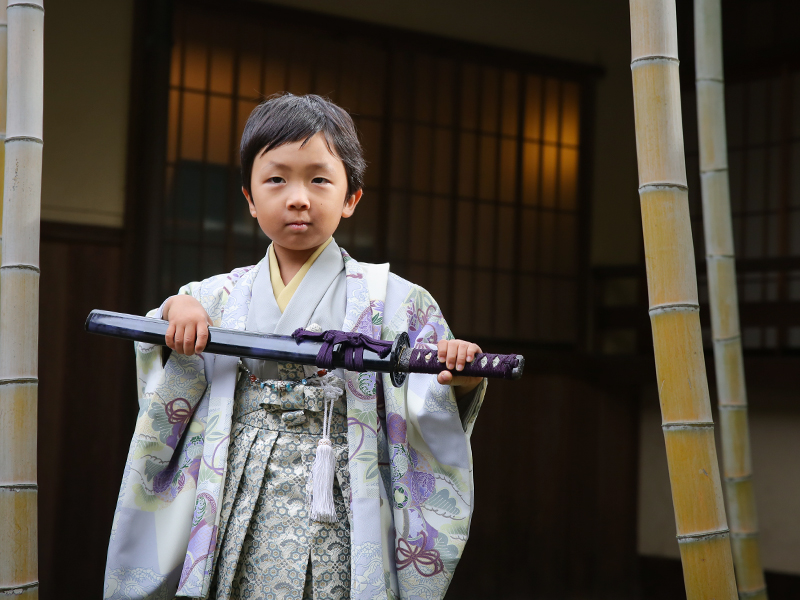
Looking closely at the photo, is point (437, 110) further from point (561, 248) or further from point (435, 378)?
point (435, 378)

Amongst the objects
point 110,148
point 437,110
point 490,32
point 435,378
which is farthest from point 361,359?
point 490,32

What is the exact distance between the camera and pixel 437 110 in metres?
5.84

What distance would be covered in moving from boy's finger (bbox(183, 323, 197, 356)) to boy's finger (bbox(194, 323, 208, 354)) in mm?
10

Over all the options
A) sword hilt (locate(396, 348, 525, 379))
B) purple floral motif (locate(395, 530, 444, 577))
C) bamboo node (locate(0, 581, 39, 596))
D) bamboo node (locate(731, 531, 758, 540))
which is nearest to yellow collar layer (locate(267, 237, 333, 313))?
sword hilt (locate(396, 348, 525, 379))

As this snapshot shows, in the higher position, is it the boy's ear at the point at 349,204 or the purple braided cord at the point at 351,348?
the boy's ear at the point at 349,204

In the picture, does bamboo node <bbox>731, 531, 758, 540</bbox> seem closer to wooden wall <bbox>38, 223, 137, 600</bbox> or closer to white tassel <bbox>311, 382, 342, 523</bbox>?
white tassel <bbox>311, 382, 342, 523</bbox>

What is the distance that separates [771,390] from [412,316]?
14.2 ft

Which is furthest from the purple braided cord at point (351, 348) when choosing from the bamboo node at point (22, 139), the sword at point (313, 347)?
the bamboo node at point (22, 139)

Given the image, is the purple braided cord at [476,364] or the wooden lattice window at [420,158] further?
the wooden lattice window at [420,158]

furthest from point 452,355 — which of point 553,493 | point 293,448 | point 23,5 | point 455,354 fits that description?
point 553,493

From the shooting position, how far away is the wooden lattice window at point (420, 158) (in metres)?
5.02

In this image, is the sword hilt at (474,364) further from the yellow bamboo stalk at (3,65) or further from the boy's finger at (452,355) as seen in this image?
the yellow bamboo stalk at (3,65)

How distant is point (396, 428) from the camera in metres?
1.91

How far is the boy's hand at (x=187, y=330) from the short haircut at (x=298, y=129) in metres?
0.35
